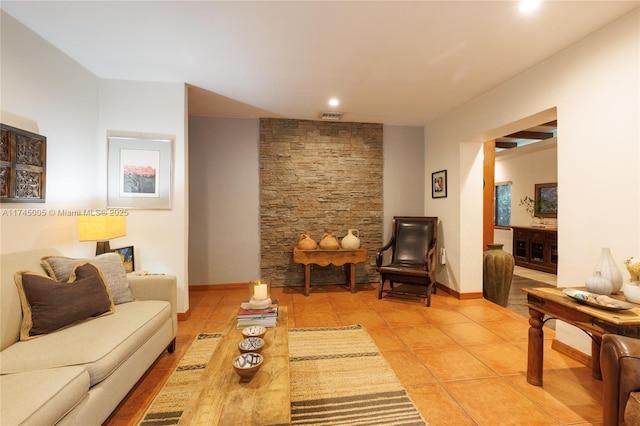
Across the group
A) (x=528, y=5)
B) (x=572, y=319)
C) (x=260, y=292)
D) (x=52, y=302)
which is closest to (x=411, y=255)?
(x=572, y=319)

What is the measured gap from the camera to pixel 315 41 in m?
2.25

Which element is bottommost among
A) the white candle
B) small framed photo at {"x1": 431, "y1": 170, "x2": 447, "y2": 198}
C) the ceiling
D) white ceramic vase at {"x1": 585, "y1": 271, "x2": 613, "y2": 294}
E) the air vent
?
the white candle

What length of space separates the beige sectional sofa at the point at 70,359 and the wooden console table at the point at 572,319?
2529mm

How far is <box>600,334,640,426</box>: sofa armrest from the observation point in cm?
120

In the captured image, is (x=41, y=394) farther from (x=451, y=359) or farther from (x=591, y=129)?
(x=591, y=129)

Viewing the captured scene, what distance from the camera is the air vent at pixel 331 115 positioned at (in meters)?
3.92

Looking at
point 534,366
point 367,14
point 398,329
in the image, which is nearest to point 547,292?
point 534,366

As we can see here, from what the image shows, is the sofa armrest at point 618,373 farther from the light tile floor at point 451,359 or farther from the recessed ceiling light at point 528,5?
the recessed ceiling light at point 528,5

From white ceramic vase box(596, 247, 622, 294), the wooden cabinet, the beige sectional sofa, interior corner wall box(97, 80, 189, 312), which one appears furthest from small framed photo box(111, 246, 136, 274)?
the wooden cabinet

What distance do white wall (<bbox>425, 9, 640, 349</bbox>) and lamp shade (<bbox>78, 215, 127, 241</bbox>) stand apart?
12.5ft

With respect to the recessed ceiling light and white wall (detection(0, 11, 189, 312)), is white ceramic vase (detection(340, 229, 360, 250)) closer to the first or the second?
white wall (detection(0, 11, 189, 312))

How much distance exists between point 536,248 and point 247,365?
6657mm

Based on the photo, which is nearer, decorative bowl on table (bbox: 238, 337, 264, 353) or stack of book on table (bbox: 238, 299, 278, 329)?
decorative bowl on table (bbox: 238, 337, 264, 353)

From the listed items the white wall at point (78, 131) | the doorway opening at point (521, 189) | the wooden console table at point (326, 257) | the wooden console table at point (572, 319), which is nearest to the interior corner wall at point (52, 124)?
the white wall at point (78, 131)
